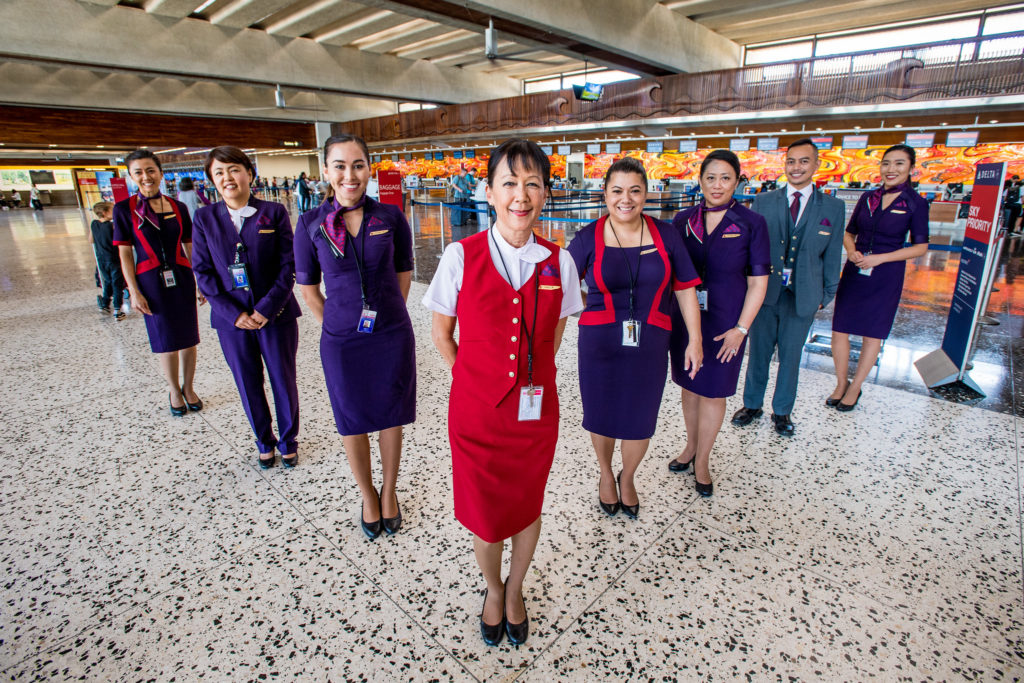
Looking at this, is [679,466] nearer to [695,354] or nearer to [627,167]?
[695,354]

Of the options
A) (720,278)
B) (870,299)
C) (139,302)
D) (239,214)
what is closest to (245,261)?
(239,214)

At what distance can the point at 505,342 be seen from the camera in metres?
1.33

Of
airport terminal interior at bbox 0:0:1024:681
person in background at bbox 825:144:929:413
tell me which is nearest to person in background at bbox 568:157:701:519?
airport terminal interior at bbox 0:0:1024:681

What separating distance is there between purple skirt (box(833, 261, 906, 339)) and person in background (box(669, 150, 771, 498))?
149 cm

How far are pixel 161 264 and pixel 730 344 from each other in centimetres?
326

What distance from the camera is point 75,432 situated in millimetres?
3035

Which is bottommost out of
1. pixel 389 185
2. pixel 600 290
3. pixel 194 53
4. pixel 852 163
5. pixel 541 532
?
pixel 541 532

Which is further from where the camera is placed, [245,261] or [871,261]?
[871,261]

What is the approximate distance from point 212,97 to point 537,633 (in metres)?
25.3

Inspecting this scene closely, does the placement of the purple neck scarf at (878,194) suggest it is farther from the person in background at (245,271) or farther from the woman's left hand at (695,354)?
the person in background at (245,271)

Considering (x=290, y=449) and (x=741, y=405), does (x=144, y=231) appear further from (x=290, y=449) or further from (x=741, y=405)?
(x=741, y=405)

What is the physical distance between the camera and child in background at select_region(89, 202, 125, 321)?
5.31 meters

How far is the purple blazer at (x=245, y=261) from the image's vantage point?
2346 millimetres

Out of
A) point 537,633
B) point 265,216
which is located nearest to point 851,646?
point 537,633
